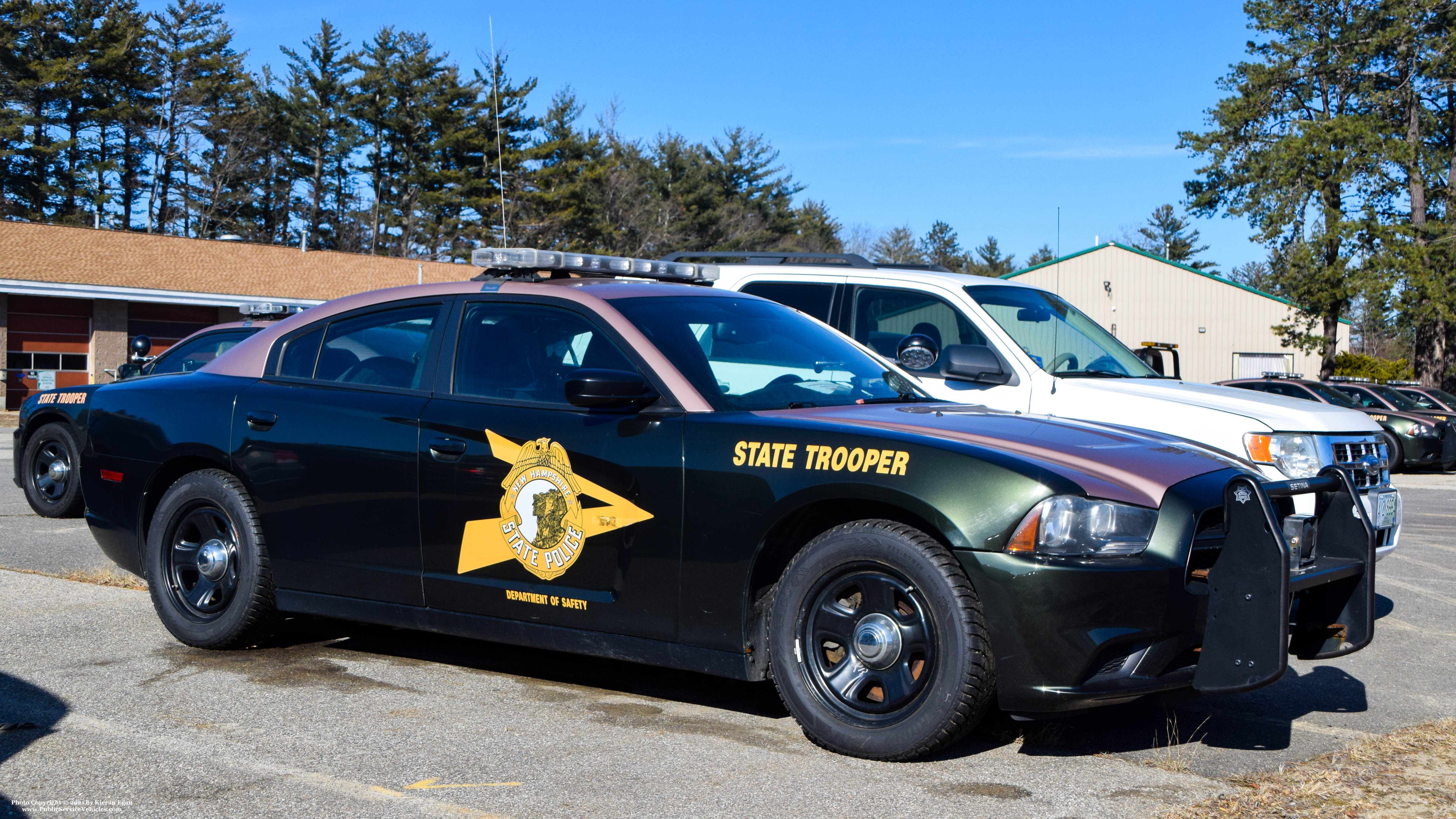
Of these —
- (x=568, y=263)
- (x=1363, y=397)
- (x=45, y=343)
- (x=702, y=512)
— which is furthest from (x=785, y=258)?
(x=45, y=343)

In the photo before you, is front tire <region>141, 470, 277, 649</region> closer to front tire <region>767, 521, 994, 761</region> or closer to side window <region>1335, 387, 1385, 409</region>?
front tire <region>767, 521, 994, 761</region>

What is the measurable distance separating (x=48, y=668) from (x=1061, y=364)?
5.43m

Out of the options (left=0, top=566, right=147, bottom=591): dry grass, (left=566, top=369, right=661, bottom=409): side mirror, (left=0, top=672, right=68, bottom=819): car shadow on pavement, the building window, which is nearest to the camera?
(left=0, top=672, right=68, bottom=819): car shadow on pavement

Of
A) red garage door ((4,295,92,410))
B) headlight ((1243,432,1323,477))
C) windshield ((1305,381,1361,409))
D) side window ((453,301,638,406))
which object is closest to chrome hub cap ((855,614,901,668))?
side window ((453,301,638,406))

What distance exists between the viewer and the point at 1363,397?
71.9ft

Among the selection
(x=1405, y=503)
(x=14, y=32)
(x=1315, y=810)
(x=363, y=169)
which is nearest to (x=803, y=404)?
(x=1315, y=810)

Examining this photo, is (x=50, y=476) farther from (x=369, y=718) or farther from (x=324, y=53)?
(x=324, y=53)

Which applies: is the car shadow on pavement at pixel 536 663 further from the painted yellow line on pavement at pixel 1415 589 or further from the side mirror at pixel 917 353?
the painted yellow line on pavement at pixel 1415 589

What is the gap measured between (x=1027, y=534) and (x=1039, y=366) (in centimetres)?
374

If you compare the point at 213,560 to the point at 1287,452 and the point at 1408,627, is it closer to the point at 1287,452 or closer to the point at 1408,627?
the point at 1287,452

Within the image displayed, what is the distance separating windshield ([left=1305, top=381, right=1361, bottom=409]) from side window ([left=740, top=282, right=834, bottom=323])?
16.1m

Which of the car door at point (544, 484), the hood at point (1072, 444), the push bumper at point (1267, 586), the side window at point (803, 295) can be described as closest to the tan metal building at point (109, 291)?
the side window at point (803, 295)

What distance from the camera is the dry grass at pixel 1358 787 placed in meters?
3.31

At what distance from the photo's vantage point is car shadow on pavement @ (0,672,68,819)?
3.88 m
